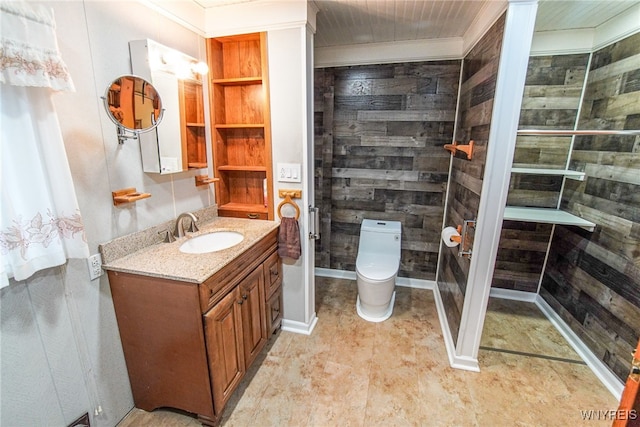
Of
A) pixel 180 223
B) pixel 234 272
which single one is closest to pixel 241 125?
pixel 180 223

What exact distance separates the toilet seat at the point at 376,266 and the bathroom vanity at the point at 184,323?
41.7 inches

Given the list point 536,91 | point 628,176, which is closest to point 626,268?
point 628,176

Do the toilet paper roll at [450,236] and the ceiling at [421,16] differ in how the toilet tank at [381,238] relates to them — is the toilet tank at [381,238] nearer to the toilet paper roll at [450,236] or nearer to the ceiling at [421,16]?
the toilet paper roll at [450,236]

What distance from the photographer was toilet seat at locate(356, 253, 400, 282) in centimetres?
239

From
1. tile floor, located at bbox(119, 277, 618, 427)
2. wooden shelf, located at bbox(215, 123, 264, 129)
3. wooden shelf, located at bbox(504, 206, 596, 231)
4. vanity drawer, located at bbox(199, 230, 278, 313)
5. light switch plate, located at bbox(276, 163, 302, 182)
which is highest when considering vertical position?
wooden shelf, located at bbox(215, 123, 264, 129)

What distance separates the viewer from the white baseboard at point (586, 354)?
70.9 inches

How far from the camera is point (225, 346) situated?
1.55m

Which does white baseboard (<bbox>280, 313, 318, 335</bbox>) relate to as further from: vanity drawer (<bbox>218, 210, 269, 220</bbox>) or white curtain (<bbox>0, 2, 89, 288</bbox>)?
white curtain (<bbox>0, 2, 89, 288</bbox>)

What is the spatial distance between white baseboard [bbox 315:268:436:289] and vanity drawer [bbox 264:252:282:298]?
1.15 meters

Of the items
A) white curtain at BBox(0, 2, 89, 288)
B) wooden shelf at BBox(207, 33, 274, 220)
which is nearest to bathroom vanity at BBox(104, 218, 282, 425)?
white curtain at BBox(0, 2, 89, 288)

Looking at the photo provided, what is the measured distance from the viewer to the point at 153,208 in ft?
5.63

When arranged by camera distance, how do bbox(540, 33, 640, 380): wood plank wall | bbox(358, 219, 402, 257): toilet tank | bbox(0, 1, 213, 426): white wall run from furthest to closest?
bbox(358, 219, 402, 257): toilet tank
bbox(540, 33, 640, 380): wood plank wall
bbox(0, 1, 213, 426): white wall

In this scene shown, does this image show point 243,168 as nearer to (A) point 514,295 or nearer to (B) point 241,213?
(B) point 241,213

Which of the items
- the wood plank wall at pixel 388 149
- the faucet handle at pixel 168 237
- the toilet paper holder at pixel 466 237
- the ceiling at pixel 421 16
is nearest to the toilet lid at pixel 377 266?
the wood plank wall at pixel 388 149
